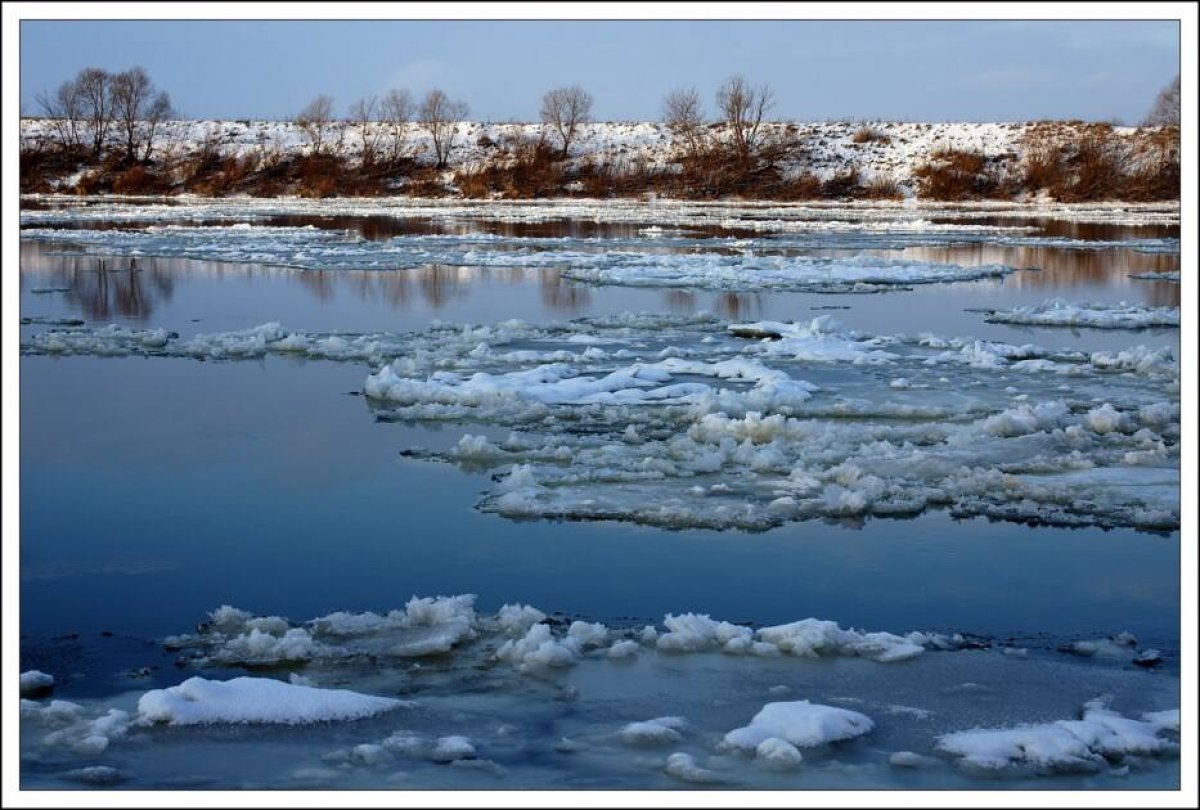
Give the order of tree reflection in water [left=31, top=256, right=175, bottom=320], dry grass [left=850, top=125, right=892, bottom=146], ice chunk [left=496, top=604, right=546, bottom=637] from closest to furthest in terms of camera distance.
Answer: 1. ice chunk [left=496, top=604, right=546, bottom=637]
2. tree reflection in water [left=31, top=256, right=175, bottom=320]
3. dry grass [left=850, top=125, right=892, bottom=146]

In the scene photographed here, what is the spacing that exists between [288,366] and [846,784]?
8708 mm

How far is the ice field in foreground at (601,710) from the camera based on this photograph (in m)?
4.15

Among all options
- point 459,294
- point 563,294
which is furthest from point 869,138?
point 459,294

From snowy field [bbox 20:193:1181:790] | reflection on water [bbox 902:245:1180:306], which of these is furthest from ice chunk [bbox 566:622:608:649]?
reflection on water [bbox 902:245:1180:306]

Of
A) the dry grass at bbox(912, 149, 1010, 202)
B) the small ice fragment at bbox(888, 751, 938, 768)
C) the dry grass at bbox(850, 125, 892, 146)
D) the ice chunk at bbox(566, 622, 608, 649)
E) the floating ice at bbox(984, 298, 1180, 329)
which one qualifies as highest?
the dry grass at bbox(850, 125, 892, 146)

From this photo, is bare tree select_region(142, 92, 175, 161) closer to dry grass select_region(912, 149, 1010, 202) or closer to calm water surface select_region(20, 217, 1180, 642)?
dry grass select_region(912, 149, 1010, 202)

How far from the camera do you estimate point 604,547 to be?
21.4 feet

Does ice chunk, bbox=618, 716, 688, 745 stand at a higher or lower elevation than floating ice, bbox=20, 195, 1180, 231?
lower

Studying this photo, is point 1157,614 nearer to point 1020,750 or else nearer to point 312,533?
point 1020,750

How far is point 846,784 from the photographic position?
4.05m

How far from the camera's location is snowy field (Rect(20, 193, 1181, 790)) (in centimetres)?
435

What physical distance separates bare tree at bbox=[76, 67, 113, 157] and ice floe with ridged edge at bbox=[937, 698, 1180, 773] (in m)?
61.0

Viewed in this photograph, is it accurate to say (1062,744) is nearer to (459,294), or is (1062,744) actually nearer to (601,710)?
(601,710)

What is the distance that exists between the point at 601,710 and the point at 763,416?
16.0 feet
